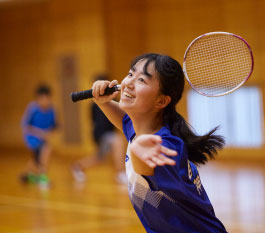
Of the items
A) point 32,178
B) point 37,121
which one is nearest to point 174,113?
point 37,121

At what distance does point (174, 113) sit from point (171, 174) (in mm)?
480

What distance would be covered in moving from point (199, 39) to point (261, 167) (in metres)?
7.46

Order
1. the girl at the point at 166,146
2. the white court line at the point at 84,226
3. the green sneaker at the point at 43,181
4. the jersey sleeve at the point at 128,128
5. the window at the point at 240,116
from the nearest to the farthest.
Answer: the girl at the point at 166,146 < the jersey sleeve at the point at 128,128 < the white court line at the point at 84,226 < the green sneaker at the point at 43,181 < the window at the point at 240,116

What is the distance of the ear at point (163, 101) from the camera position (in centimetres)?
264

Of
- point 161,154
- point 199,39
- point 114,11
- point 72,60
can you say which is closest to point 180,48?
point 114,11

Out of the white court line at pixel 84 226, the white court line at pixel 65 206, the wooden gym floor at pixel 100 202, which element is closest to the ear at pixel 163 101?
the wooden gym floor at pixel 100 202

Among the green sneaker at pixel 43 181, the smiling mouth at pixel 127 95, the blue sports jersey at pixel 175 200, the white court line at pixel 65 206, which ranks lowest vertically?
the green sneaker at pixel 43 181

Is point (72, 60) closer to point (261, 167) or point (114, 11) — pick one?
point (114, 11)

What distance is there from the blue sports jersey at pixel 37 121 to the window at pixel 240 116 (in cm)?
309

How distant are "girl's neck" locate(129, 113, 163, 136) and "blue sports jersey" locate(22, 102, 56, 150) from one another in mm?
6767

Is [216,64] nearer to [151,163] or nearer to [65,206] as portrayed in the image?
[151,163]

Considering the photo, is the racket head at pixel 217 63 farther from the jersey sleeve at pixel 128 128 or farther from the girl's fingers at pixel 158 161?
the girl's fingers at pixel 158 161

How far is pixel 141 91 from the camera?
8.43 feet

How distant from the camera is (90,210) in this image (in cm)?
710
